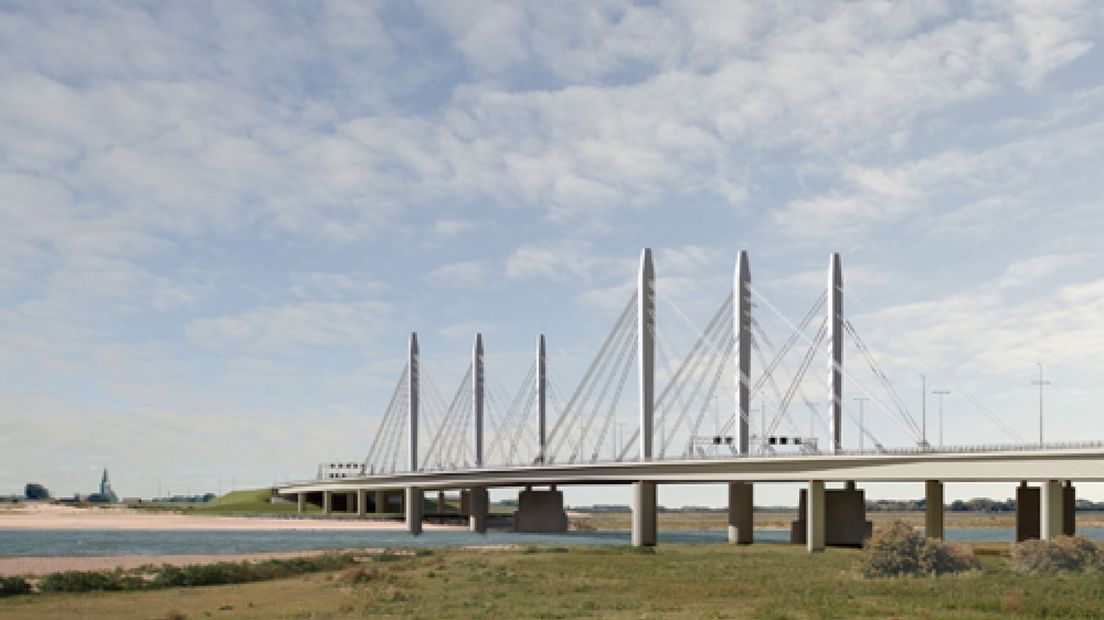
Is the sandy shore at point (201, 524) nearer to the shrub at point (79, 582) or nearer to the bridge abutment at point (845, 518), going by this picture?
the bridge abutment at point (845, 518)

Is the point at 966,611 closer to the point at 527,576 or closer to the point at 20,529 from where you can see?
the point at 527,576

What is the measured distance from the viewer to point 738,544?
100 meters

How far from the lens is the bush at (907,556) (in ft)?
198

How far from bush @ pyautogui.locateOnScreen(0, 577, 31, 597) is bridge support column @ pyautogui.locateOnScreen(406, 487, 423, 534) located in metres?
88.0

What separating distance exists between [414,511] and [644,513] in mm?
51390

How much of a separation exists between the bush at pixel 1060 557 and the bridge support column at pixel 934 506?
79.9 ft

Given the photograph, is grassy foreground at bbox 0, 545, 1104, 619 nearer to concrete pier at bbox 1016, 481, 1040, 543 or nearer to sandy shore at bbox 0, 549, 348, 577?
A: sandy shore at bbox 0, 549, 348, 577

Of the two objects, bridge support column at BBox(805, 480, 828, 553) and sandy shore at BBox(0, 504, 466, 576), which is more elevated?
bridge support column at BBox(805, 480, 828, 553)

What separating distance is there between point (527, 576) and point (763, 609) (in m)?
19.3

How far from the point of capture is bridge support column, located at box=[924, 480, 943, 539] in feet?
280

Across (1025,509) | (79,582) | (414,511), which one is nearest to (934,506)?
(1025,509)

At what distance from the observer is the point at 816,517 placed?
8669 cm

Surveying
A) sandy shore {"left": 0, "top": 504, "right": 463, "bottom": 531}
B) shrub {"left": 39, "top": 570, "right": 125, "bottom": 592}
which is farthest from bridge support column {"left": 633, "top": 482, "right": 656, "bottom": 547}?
sandy shore {"left": 0, "top": 504, "right": 463, "bottom": 531}

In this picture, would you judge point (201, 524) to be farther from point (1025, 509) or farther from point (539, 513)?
point (1025, 509)
